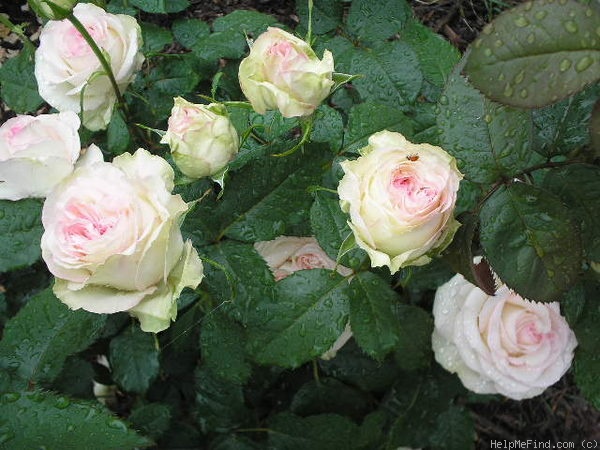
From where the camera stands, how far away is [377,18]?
3.68ft

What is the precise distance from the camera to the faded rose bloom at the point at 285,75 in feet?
2.44

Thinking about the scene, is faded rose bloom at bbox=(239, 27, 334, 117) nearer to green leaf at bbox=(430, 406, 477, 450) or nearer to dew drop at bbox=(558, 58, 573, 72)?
dew drop at bbox=(558, 58, 573, 72)

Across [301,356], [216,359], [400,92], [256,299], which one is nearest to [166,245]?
[256,299]

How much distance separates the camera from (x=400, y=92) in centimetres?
107

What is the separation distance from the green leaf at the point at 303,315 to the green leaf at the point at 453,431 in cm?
61

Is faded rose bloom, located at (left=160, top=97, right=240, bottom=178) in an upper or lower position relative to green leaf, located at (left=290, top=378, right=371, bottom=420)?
upper

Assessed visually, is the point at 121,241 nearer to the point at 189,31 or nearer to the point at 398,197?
the point at 398,197

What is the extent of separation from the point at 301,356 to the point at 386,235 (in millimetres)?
305

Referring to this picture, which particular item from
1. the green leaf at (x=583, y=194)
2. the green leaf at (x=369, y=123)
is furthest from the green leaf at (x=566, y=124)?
the green leaf at (x=369, y=123)

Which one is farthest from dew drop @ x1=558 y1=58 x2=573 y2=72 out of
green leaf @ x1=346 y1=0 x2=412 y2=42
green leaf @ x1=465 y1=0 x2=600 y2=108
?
green leaf @ x1=346 y1=0 x2=412 y2=42

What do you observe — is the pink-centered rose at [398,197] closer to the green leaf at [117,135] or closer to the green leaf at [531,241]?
the green leaf at [531,241]

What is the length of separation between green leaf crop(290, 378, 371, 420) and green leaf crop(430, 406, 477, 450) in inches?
8.2

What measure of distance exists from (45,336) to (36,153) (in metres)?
0.31

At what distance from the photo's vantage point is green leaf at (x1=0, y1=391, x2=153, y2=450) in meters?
0.77
